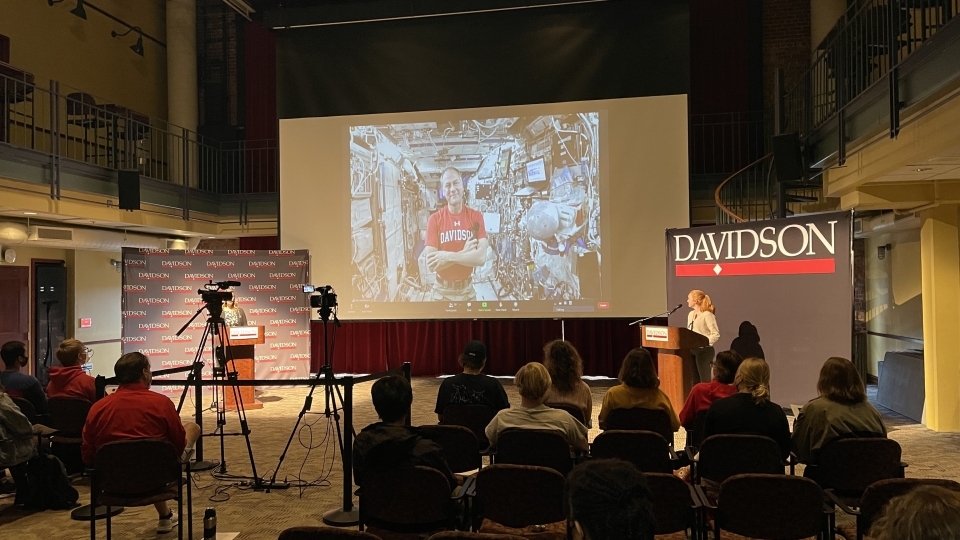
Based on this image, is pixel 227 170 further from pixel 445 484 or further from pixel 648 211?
pixel 445 484

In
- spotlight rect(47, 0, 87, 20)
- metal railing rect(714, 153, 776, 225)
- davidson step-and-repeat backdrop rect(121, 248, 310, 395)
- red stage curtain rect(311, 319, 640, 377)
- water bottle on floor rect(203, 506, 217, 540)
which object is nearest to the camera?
water bottle on floor rect(203, 506, 217, 540)

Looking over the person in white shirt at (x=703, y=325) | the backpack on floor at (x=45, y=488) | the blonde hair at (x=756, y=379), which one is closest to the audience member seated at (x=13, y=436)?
the backpack on floor at (x=45, y=488)

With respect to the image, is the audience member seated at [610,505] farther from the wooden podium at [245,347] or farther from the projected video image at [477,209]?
the wooden podium at [245,347]

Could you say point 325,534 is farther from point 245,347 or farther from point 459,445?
point 245,347

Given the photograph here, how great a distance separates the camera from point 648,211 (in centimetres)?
847

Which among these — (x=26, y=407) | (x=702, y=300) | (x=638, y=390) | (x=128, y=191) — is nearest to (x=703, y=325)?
(x=702, y=300)

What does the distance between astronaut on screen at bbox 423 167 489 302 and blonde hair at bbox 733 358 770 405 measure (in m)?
5.24

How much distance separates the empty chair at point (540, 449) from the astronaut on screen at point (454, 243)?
528cm

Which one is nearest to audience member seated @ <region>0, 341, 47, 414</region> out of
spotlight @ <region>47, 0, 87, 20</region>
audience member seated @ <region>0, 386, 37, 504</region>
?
audience member seated @ <region>0, 386, 37, 504</region>

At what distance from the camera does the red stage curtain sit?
1123cm

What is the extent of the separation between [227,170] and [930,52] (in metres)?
10.3

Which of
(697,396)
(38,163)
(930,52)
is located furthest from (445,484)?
(38,163)

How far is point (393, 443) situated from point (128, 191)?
7.37 meters

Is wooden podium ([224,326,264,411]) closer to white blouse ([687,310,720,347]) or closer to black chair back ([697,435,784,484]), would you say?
white blouse ([687,310,720,347])
